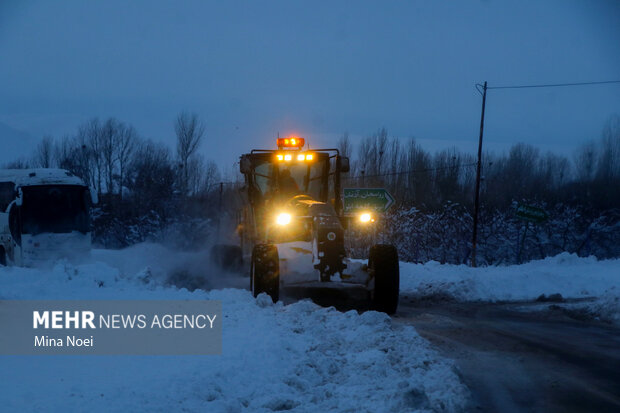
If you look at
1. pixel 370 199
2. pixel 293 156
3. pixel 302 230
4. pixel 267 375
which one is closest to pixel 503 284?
pixel 302 230

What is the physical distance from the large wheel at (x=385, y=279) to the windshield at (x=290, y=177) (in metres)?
3.10

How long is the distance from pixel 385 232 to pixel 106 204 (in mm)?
18873

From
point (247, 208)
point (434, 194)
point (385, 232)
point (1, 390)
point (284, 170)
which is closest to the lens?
point (1, 390)

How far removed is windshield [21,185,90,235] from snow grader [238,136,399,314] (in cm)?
965

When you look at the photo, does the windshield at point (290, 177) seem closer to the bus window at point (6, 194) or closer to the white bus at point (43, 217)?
the white bus at point (43, 217)

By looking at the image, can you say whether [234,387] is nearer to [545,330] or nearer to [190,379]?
[190,379]

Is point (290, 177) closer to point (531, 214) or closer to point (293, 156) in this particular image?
point (293, 156)

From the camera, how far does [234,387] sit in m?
5.77

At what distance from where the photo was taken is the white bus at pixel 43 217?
21.4 meters

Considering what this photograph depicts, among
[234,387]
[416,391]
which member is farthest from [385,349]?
[234,387]

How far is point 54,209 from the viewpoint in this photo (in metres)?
22.1

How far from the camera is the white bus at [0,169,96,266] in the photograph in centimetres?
2139

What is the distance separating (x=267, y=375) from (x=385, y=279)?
211 inches

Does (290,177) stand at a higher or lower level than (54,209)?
higher
